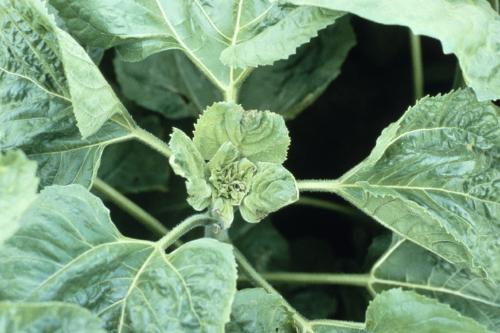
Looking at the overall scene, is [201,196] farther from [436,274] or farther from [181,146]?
[436,274]

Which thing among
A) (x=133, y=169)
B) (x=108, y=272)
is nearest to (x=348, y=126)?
(x=133, y=169)

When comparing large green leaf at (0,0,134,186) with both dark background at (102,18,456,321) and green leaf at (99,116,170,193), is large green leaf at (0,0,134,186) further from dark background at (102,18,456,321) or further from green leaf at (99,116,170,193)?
dark background at (102,18,456,321)

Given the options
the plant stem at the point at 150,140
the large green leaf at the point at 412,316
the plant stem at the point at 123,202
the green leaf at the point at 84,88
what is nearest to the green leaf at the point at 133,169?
the plant stem at the point at 123,202

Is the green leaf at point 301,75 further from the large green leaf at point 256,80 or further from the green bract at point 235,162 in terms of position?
the green bract at point 235,162

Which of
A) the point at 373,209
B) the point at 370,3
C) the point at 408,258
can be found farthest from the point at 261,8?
the point at 408,258

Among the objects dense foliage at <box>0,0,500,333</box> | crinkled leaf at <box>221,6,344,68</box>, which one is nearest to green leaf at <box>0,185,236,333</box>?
dense foliage at <box>0,0,500,333</box>
